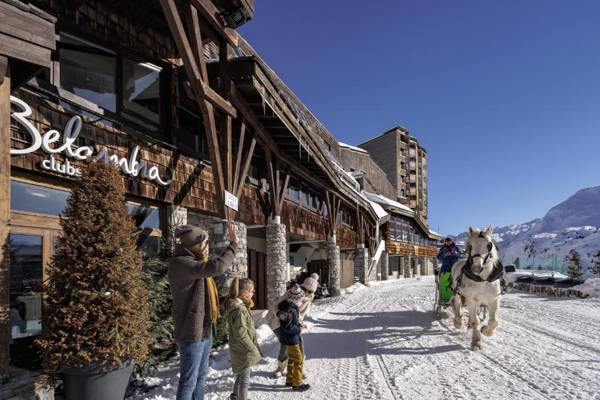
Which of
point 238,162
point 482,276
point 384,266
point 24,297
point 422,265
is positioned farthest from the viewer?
point 422,265

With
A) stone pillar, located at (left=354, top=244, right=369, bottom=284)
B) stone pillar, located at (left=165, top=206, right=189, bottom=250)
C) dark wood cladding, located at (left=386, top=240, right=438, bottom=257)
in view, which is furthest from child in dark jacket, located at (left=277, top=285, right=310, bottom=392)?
dark wood cladding, located at (left=386, top=240, right=438, bottom=257)

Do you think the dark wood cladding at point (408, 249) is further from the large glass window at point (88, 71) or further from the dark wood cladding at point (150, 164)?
the large glass window at point (88, 71)

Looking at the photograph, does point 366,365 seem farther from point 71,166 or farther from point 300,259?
point 300,259

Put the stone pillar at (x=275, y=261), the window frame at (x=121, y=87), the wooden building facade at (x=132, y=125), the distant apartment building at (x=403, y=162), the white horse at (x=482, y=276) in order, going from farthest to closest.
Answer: the distant apartment building at (x=403, y=162) → the stone pillar at (x=275, y=261) → the window frame at (x=121, y=87) → the white horse at (x=482, y=276) → the wooden building facade at (x=132, y=125)

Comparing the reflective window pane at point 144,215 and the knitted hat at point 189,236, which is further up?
the reflective window pane at point 144,215

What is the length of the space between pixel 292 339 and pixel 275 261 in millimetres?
7646

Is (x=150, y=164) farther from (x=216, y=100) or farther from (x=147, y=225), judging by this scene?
(x=216, y=100)

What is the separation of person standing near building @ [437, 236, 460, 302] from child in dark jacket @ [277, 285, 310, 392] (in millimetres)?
5830

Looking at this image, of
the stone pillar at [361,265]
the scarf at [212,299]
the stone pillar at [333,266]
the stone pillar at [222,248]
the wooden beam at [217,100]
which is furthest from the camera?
the stone pillar at [361,265]

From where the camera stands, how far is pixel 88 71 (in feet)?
26.2

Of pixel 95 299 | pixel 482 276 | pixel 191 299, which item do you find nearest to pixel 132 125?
pixel 95 299

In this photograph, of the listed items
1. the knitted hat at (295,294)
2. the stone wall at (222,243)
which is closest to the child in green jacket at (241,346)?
the knitted hat at (295,294)

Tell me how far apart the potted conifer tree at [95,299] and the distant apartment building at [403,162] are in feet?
220

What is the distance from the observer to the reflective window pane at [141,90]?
8.82m
